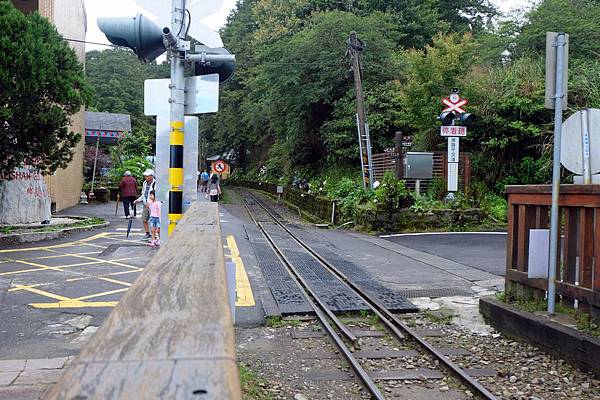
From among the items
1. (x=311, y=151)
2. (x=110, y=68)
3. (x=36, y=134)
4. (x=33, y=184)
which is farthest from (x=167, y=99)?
(x=110, y=68)

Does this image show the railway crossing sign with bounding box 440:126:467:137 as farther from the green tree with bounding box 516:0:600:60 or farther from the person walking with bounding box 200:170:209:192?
the person walking with bounding box 200:170:209:192

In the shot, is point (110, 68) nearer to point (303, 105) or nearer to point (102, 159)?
point (102, 159)

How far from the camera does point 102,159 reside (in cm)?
3788

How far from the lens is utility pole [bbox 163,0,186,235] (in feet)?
18.2

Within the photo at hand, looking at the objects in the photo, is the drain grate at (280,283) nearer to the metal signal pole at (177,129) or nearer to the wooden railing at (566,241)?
the metal signal pole at (177,129)

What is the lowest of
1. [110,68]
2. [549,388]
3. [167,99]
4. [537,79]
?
[549,388]

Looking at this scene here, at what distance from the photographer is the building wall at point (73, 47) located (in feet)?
66.8

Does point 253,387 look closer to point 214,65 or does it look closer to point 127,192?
point 214,65

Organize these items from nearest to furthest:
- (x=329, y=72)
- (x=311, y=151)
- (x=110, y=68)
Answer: (x=329, y=72), (x=311, y=151), (x=110, y=68)

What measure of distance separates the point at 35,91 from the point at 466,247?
34.3ft

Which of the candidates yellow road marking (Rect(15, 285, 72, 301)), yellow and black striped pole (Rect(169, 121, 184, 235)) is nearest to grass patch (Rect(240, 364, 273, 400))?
yellow and black striped pole (Rect(169, 121, 184, 235))

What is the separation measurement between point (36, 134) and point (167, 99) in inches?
322

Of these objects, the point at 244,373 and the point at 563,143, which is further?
the point at 563,143

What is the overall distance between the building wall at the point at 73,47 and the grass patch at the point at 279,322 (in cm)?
1551
